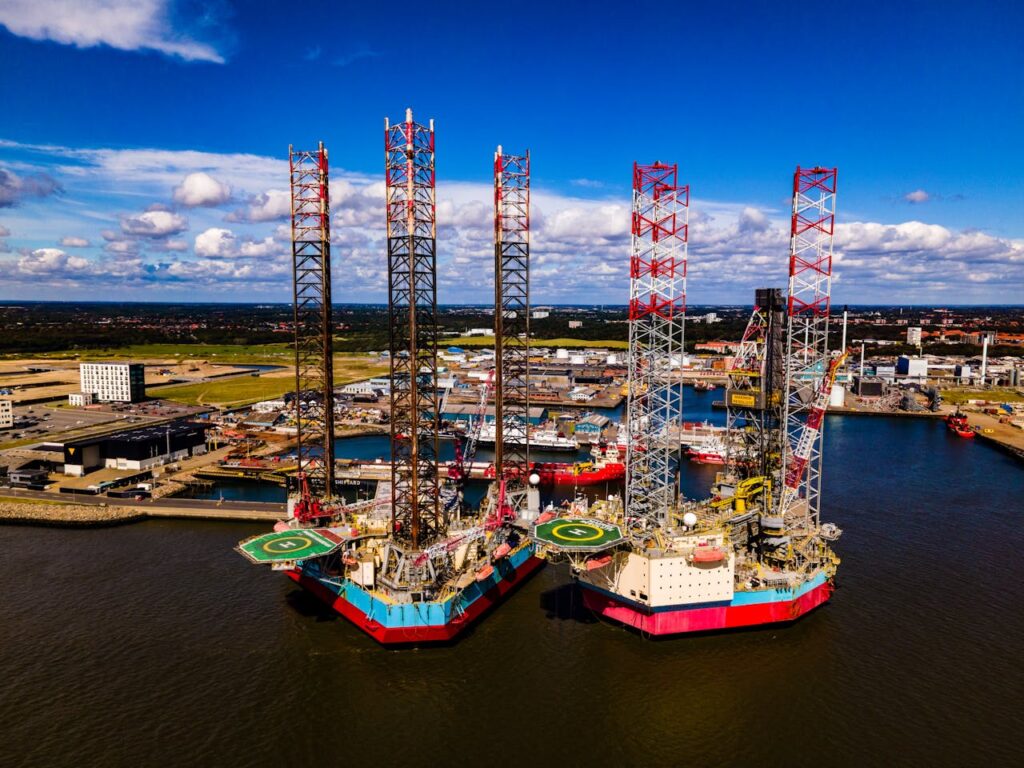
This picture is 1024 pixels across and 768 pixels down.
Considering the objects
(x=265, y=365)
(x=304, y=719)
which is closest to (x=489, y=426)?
(x=304, y=719)

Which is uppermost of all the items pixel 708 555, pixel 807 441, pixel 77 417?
pixel 807 441

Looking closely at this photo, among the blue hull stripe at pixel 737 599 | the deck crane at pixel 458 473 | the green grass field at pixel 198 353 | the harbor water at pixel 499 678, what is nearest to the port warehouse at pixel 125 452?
the harbor water at pixel 499 678

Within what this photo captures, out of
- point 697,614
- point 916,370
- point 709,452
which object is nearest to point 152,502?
point 697,614

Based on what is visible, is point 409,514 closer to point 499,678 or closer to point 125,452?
point 499,678

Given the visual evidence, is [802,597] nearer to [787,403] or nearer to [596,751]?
[787,403]

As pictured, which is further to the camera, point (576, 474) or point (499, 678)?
point (576, 474)

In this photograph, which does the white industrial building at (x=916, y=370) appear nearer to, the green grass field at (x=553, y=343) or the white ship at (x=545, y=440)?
the green grass field at (x=553, y=343)

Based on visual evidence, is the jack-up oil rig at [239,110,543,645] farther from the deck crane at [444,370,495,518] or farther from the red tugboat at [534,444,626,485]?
the red tugboat at [534,444,626,485]

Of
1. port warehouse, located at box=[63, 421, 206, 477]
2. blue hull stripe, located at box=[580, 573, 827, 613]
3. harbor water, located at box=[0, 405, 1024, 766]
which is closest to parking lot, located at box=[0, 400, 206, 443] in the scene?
port warehouse, located at box=[63, 421, 206, 477]
